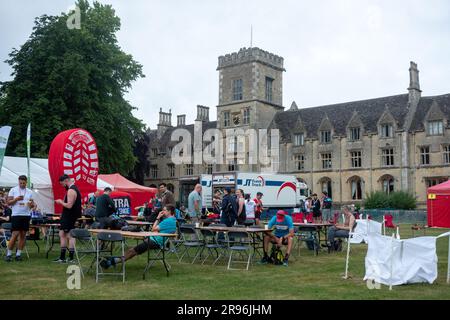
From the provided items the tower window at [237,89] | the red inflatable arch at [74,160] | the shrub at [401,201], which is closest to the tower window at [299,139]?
the tower window at [237,89]

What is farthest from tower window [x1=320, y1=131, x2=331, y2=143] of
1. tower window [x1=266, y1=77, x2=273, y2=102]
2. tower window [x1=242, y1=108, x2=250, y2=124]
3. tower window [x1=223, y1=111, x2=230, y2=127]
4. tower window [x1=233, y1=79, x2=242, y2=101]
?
tower window [x1=223, y1=111, x2=230, y2=127]

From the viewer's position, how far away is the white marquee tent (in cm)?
1897

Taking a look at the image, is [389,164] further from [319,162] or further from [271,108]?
[271,108]

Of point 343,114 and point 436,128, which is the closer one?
point 436,128

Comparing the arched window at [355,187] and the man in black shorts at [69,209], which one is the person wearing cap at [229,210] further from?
the arched window at [355,187]

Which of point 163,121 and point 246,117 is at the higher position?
point 163,121

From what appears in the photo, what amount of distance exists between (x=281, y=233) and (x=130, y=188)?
502 inches

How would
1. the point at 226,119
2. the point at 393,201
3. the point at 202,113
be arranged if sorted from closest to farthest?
the point at 393,201
the point at 226,119
the point at 202,113

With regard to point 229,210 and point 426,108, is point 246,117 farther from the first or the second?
point 229,210

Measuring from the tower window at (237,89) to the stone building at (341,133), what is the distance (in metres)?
0.10

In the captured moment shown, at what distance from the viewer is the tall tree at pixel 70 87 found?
28.8 metres

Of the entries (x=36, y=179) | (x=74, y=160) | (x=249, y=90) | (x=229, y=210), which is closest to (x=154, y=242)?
(x=229, y=210)

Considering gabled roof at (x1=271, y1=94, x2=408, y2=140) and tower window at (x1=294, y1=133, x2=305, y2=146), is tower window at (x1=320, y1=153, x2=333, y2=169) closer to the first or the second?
gabled roof at (x1=271, y1=94, x2=408, y2=140)

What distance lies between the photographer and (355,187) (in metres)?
45.1
